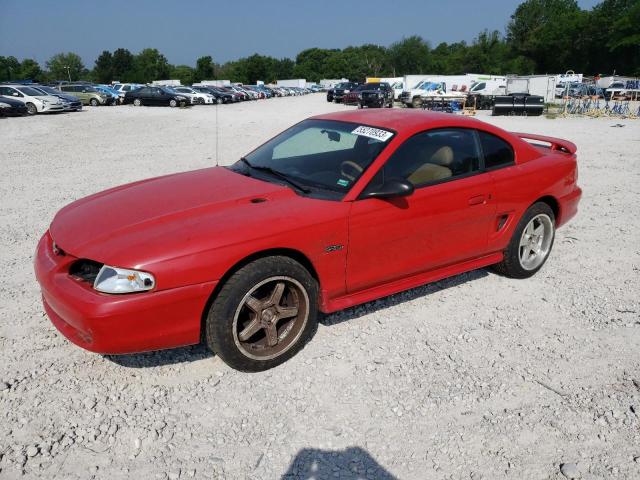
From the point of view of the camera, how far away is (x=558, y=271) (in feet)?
16.0

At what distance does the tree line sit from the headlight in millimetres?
95422

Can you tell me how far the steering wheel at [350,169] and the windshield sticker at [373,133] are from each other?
0.28 meters

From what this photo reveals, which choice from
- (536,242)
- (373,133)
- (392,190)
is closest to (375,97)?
(536,242)

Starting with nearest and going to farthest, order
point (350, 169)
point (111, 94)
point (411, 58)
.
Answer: point (350, 169) → point (111, 94) → point (411, 58)

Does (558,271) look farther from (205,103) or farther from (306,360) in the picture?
(205,103)

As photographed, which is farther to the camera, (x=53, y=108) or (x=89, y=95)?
(x=89, y=95)

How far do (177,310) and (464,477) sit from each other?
1.70m

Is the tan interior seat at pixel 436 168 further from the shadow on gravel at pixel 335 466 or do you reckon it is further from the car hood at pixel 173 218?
the shadow on gravel at pixel 335 466

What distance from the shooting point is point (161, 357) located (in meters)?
3.35

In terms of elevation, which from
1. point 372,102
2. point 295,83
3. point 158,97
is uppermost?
point 295,83

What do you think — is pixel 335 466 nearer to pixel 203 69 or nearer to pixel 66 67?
pixel 203 69

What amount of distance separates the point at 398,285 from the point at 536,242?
178cm

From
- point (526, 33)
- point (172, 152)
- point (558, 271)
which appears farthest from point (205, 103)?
point (526, 33)

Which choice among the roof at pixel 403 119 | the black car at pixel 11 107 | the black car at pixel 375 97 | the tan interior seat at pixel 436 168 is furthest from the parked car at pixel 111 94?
the tan interior seat at pixel 436 168
